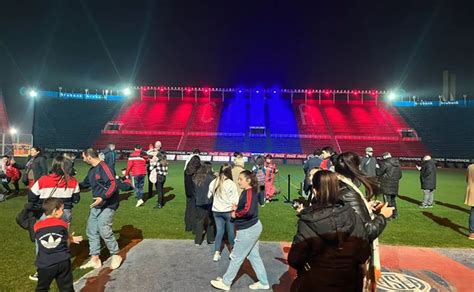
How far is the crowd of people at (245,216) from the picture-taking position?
3182 mm

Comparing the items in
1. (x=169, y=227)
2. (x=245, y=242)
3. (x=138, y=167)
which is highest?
(x=138, y=167)

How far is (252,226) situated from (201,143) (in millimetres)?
42998

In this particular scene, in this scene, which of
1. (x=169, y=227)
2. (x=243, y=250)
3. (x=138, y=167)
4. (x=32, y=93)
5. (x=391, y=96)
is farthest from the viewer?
(x=391, y=96)

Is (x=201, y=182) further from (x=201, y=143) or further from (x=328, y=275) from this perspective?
(x=201, y=143)

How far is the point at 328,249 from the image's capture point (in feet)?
10.4

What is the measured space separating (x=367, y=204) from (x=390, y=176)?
874 cm

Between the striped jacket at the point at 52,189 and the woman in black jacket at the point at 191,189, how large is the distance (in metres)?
3.37

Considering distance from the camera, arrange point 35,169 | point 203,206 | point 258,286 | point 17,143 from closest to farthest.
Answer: point 258,286 → point 203,206 → point 35,169 → point 17,143

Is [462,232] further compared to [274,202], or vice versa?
[274,202]

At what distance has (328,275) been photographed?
3.18 metres

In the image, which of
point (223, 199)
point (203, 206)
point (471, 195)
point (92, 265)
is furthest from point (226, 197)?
point (471, 195)

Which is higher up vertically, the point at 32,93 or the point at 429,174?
the point at 32,93

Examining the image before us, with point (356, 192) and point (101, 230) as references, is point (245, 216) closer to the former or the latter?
point (356, 192)

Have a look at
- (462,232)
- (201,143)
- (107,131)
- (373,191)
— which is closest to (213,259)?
(373,191)
